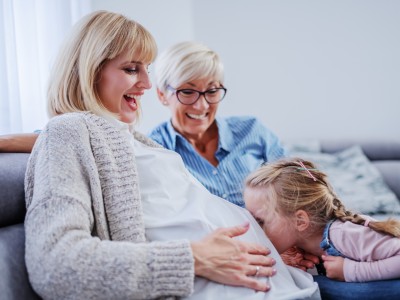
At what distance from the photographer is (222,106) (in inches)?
124

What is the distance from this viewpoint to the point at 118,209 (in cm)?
106

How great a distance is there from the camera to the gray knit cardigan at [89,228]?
891 mm

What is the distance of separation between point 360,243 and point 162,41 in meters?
2.12

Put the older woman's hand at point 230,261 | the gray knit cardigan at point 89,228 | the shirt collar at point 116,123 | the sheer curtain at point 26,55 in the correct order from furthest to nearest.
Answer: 1. the sheer curtain at point 26,55
2. the shirt collar at point 116,123
3. the older woman's hand at point 230,261
4. the gray knit cardigan at point 89,228

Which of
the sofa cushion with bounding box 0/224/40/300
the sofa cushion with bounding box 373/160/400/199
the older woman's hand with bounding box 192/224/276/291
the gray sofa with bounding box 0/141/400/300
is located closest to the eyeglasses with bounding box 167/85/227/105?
the gray sofa with bounding box 0/141/400/300

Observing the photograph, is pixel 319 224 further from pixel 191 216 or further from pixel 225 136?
pixel 225 136

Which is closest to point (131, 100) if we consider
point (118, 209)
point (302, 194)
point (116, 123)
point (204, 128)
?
point (116, 123)

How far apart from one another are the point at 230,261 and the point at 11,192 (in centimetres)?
57

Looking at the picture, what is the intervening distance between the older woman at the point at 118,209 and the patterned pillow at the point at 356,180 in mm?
1430

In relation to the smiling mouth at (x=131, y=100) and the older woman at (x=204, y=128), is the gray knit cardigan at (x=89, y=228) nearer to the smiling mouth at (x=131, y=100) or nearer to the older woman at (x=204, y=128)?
the smiling mouth at (x=131, y=100)

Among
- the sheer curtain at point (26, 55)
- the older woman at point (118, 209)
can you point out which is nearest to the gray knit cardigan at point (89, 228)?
the older woman at point (118, 209)

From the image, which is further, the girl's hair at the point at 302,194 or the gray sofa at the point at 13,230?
the girl's hair at the point at 302,194

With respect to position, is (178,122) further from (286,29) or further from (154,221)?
(286,29)

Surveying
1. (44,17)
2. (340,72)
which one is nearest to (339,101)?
(340,72)
